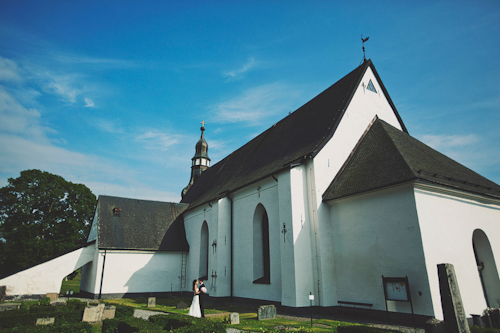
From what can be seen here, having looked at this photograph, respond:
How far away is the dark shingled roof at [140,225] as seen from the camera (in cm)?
2161

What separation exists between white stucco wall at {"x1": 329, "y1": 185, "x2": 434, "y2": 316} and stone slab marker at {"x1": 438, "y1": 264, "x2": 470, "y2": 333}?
3189 millimetres

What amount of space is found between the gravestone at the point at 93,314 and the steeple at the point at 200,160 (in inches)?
892

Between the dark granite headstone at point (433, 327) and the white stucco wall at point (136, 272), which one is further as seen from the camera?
the white stucco wall at point (136, 272)

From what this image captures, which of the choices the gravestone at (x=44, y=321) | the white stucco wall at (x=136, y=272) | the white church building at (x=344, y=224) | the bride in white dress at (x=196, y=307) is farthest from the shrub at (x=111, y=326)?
the white stucco wall at (x=136, y=272)

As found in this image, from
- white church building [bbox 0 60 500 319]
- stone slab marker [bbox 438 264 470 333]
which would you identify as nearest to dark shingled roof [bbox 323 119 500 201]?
white church building [bbox 0 60 500 319]

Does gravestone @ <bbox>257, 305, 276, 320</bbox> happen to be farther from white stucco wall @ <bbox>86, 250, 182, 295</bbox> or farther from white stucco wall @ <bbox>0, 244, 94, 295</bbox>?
white stucco wall @ <bbox>0, 244, 94, 295</bbox>

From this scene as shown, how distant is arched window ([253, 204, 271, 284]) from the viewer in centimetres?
1560

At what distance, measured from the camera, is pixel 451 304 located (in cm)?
651

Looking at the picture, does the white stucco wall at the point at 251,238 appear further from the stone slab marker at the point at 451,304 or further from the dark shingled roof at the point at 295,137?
the stone slab marker at the point at 451,304

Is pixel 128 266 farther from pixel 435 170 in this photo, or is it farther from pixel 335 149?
pixel 435 170

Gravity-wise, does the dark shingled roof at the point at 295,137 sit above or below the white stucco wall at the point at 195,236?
above

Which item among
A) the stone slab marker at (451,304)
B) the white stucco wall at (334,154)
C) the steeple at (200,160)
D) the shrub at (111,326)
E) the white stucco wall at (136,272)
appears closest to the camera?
the stone slab marker at (451,304)

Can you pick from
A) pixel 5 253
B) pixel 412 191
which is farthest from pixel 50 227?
pixel 412 191

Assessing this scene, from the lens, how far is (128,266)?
2116 centimetres
